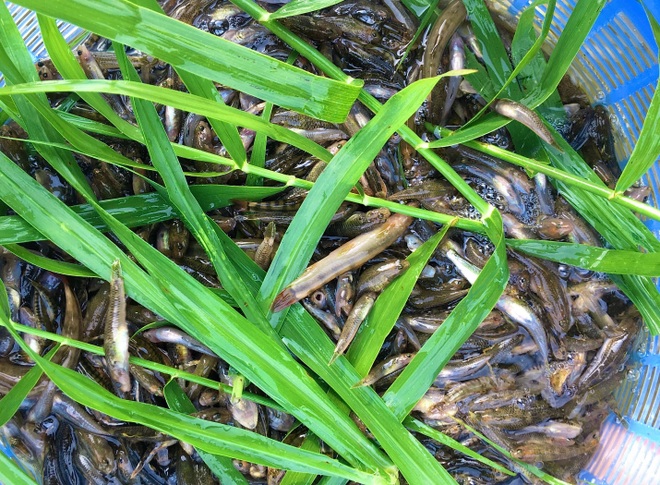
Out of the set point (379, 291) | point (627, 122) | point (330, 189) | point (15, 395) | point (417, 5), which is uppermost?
point (417, 5)

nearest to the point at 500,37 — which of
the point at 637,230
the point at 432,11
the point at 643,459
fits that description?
the point at 432,11

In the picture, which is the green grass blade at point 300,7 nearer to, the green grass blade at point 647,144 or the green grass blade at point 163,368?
the green grass blade at point 647,144

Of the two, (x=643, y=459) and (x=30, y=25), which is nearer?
(x=643, y=459)

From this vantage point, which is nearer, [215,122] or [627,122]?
[215,122]

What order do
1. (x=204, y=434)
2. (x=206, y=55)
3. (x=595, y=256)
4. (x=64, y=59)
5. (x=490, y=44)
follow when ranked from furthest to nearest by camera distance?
1. (x=490, y=44)
2. (x=595, y=256)
3. (x=64, y=59)
4. (x=204, y=434)
5. (x=206, y=55)

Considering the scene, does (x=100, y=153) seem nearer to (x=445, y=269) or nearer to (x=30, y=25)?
(x=30, y=25)

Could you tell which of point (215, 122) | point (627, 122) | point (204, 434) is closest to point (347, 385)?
point (204, 434)

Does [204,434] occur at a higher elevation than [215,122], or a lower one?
lower

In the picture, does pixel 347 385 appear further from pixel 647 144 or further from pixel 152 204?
pixel 647 144
